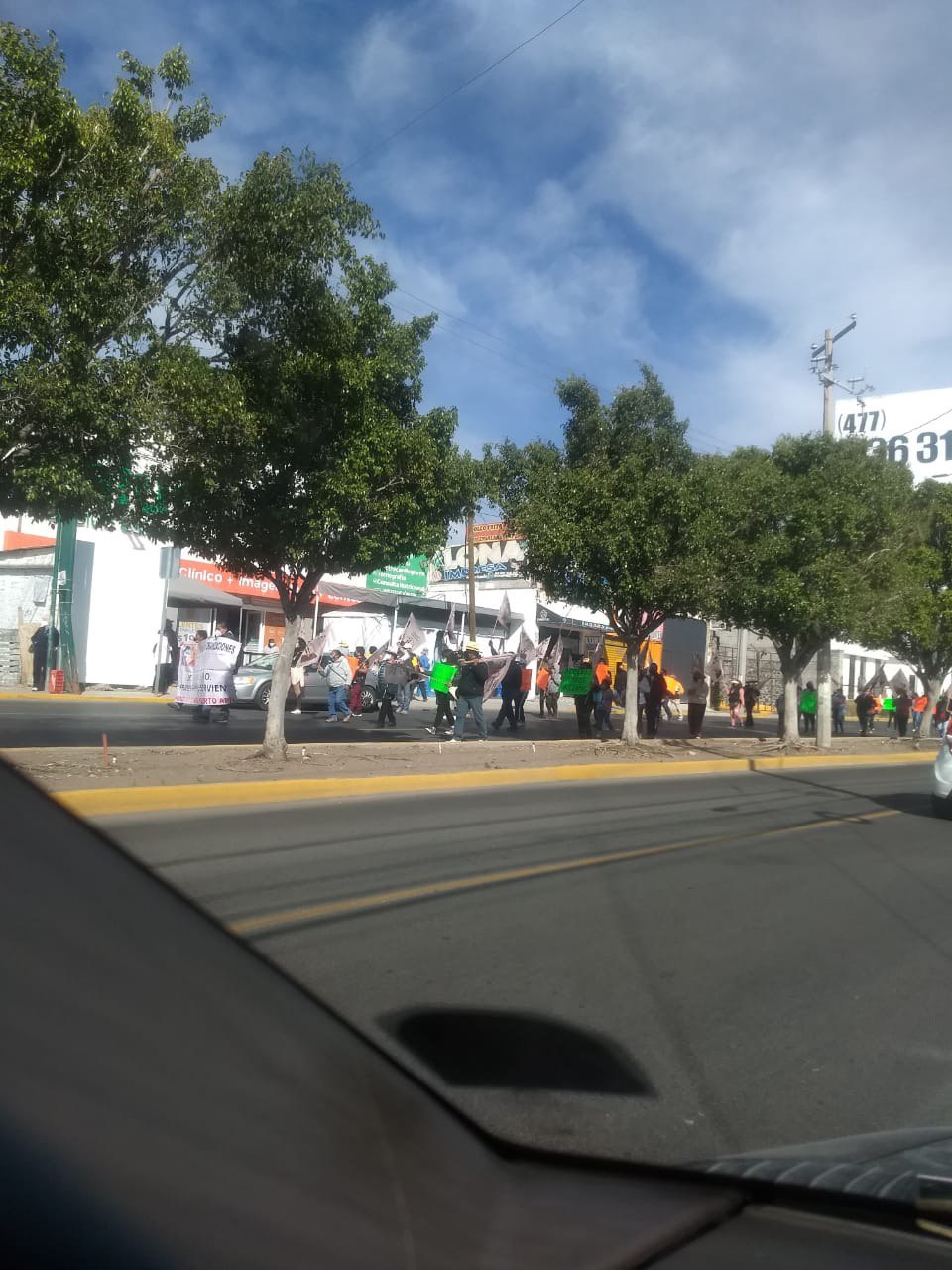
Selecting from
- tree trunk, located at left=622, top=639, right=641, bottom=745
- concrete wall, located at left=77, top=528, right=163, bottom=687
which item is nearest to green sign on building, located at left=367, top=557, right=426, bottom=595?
concrete wall, located at left=77, top=528, right=163, bottom=687

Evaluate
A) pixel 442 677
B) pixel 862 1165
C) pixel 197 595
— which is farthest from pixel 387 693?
pixel 862 1165

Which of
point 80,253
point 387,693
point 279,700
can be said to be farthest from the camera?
point 387,693

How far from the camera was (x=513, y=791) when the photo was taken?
44.7ft

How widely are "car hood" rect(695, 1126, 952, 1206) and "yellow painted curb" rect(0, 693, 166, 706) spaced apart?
21.6 metres

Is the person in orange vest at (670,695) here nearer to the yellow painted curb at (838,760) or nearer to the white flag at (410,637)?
the yellow painted curb at (838,760)

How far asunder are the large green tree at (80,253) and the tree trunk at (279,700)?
3462mm

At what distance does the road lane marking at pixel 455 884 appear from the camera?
20.8 ft

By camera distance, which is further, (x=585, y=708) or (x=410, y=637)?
(x=410, y=637)

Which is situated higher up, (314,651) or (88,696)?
(314,651)

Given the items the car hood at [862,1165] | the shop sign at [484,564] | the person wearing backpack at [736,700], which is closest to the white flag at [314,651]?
the shop sign at [484,564]

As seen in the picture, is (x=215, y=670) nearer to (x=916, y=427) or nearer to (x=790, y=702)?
(x=790, y=702)

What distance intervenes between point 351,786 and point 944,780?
708 centimetres

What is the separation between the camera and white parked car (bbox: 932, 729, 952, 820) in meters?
12.6

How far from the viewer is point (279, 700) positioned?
1430 cm
